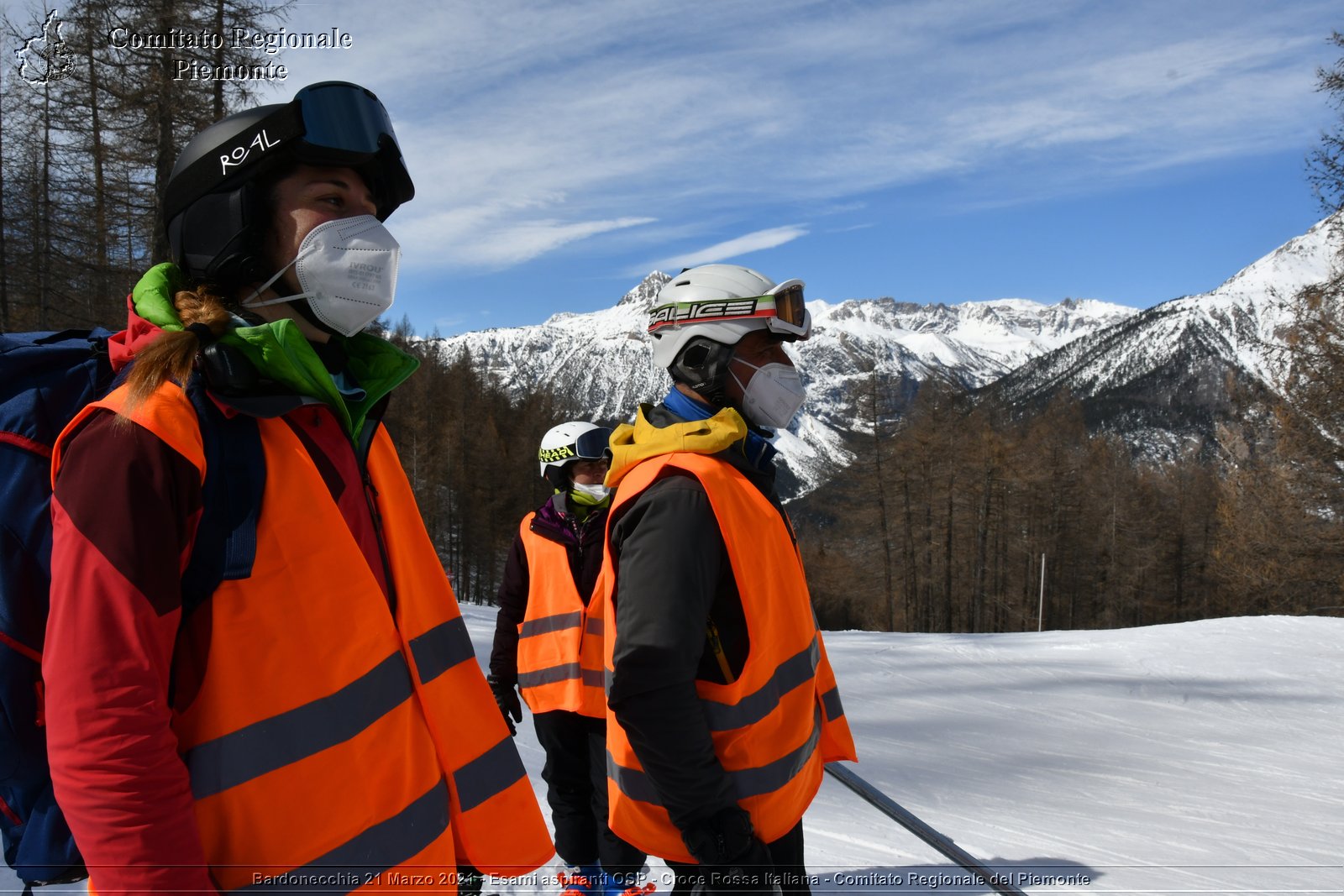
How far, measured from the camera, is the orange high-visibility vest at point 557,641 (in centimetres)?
419

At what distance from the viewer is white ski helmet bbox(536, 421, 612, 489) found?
500 centimetres

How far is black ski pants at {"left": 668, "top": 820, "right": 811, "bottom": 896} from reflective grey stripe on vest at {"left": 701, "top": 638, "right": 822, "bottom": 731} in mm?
431

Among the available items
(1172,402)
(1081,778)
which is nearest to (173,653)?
(1081,778)

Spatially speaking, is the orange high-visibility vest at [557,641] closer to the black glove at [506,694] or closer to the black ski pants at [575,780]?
the black ski pants at [575,780]

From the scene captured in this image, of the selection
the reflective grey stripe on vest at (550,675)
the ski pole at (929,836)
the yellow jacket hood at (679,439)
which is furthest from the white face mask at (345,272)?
the reflective grey stripe on vest at (550,675)

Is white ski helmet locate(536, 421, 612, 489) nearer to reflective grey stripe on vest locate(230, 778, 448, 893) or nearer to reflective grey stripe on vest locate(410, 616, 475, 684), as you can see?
reflective grey stripe on vest locate(410, 616, 475, 684)

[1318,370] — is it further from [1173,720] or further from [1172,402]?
[1172,402]

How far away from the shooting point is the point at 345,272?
1.89 meters

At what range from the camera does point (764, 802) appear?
7.84ft

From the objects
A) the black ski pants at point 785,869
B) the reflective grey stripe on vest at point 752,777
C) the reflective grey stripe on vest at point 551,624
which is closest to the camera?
the reflective grey stripe on vest at point 752,777

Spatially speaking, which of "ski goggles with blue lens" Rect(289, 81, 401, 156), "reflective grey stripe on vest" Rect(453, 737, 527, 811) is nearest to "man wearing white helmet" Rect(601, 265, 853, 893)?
"reflective grey stripe on vest" Rect(453, 737, 527, 811)

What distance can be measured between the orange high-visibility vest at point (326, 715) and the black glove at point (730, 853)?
54 centimetres

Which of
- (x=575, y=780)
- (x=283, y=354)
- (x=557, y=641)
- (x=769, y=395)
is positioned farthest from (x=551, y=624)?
(x=283, y=354)

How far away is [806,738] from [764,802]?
0.28 metres
